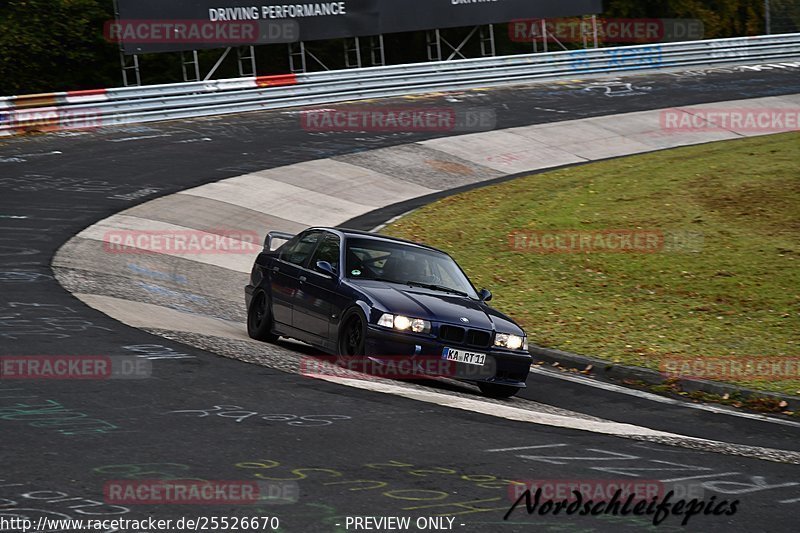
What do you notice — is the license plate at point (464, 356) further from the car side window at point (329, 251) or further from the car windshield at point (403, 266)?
the car side window at point (329, 251)

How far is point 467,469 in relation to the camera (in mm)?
7297

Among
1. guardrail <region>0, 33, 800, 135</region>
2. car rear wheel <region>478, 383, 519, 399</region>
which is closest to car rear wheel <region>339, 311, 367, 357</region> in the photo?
car rear wheel <region>478, 383, 519, 399</region>

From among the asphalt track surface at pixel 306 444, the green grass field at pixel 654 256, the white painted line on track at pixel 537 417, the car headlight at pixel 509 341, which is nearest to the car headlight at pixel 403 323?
the white painted line on track at pixel 537 417

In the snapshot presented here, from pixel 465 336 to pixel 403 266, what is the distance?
154 cm

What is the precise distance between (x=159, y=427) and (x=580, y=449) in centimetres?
301

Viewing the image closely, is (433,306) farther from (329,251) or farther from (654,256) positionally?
(654,256)

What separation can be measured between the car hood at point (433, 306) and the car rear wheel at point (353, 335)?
250 millimetres

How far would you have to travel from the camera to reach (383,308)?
10.5 m

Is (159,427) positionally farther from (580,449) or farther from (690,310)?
(690,310)

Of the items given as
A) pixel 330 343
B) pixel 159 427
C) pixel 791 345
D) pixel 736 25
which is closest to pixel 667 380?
pixel 791 345

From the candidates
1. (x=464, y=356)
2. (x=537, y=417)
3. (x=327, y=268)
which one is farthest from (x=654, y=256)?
(x=537, y=417)

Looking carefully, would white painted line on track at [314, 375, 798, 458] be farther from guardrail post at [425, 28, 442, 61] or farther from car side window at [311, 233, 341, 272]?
guardrail post at [425, 28, 442, 61]

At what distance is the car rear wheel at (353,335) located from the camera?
1059cm

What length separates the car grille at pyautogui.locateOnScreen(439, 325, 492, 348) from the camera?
34.5ft
